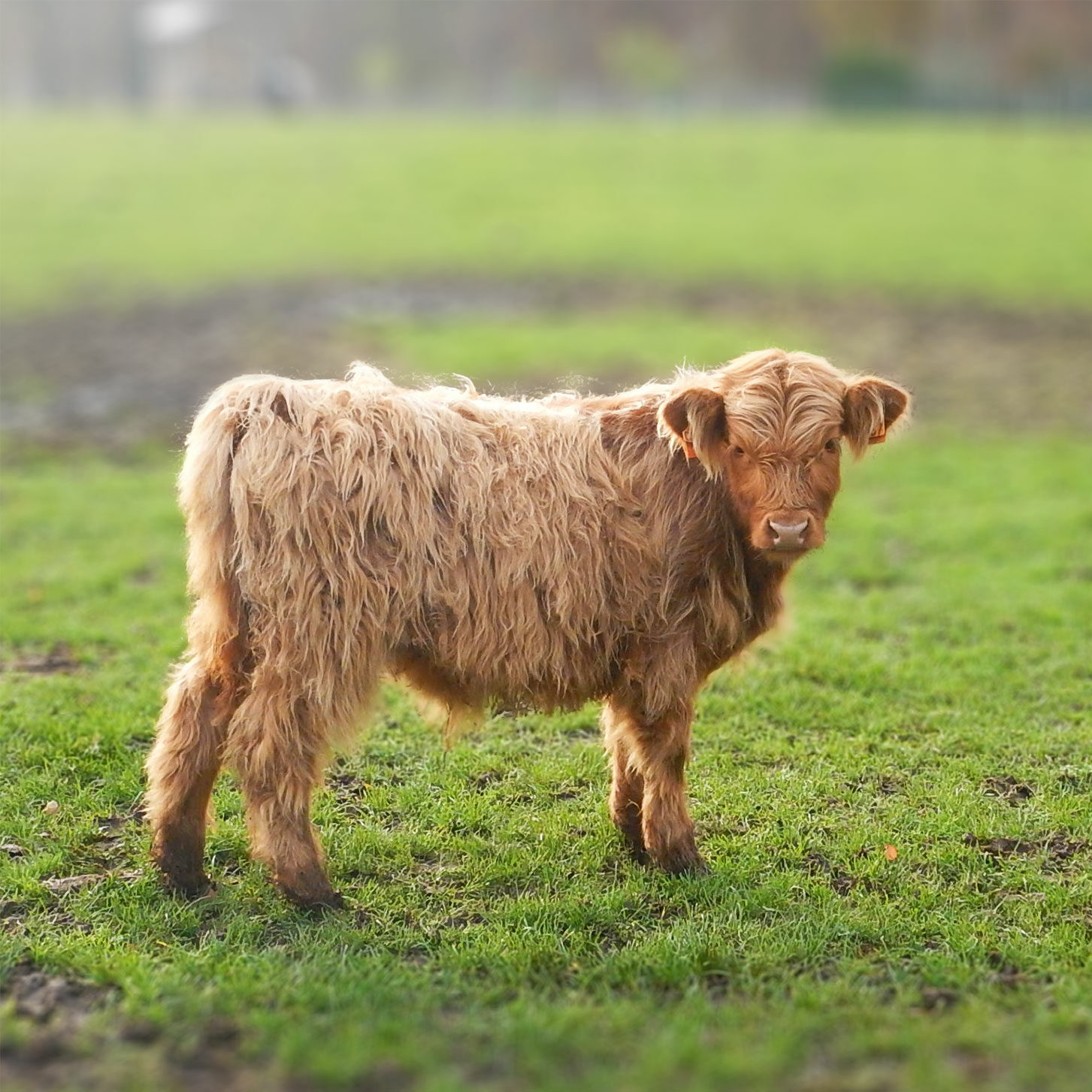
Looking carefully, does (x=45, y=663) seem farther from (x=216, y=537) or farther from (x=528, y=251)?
(x=528, y=251)

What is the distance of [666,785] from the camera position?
196 inches

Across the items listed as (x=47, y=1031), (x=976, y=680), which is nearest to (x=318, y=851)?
(x=47, y=1031)

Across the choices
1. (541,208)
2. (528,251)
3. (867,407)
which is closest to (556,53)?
(541,208)

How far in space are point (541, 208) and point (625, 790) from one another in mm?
20633

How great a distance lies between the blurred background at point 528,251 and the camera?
556 inches

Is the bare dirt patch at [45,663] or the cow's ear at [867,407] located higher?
the cow's ear at [867,407]

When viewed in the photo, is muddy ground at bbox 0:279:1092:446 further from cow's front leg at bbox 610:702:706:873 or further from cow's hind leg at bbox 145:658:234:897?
cow's front leg at bbox 610:702:706:873

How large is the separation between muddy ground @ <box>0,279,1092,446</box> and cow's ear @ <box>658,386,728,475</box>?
821 cm

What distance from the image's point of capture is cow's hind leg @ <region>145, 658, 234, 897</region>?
471 centimetres

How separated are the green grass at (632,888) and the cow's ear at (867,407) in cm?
168

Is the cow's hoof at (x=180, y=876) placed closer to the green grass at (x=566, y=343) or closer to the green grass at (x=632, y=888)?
the green grass at (x=632, y=888)

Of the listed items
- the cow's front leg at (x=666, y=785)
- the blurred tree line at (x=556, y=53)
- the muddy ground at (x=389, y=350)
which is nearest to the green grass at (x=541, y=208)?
the muddy ground at (x=389, y=350)

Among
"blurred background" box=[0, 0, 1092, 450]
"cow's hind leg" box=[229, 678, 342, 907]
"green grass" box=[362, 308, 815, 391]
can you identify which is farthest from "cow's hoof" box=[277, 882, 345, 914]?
"green grass" box=[362, 308, 815, 391]

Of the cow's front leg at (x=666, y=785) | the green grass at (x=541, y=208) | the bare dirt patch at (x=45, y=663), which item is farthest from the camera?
the green grass at (x=541, y=208)
